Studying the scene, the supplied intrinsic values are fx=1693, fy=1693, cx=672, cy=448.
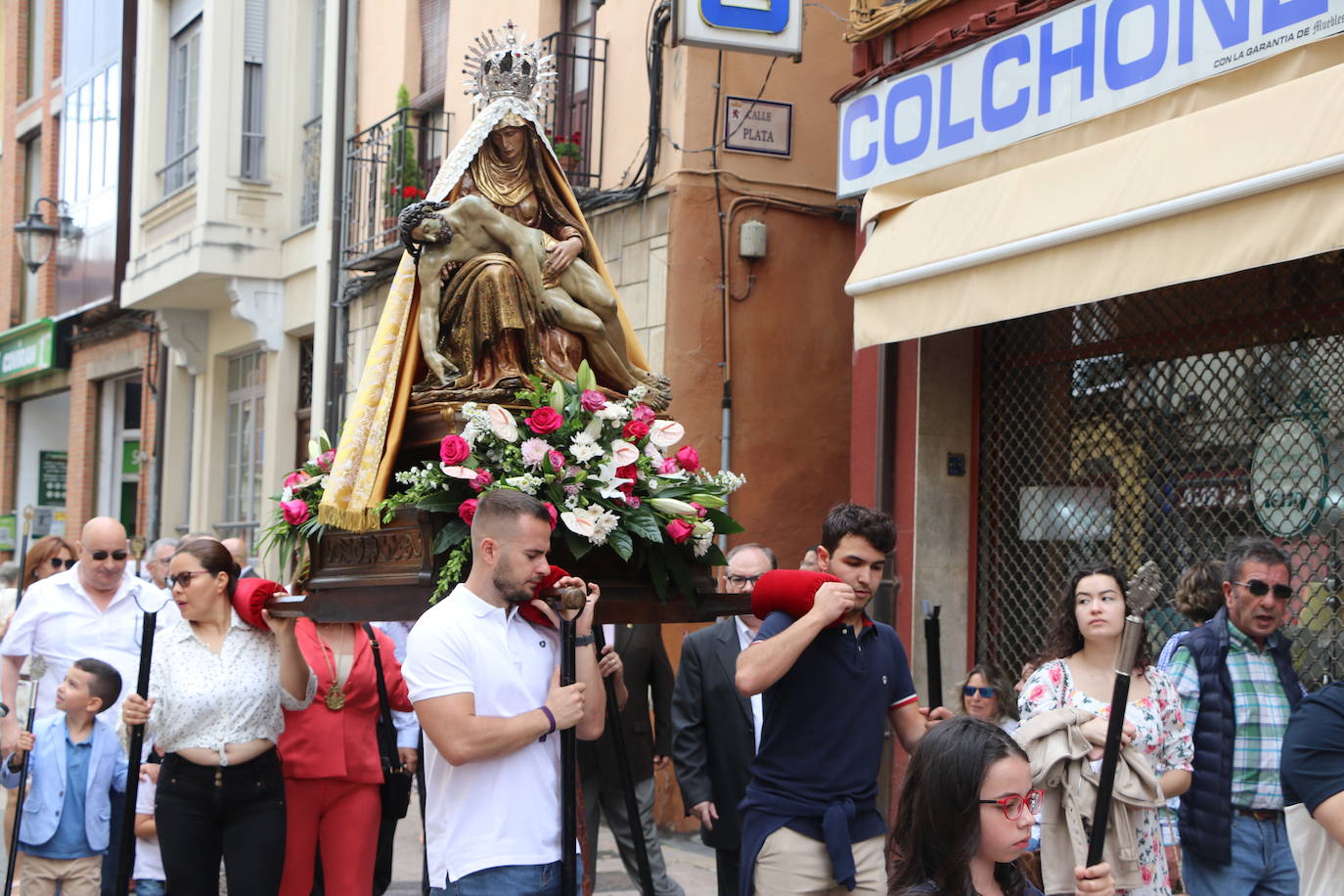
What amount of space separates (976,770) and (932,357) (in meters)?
6.57

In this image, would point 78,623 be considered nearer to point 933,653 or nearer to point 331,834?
point 331,834

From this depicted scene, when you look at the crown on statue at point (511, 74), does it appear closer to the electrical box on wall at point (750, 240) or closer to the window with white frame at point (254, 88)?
the electrical box on wall at point (750, 240)

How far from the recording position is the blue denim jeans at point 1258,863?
5832 millimetres

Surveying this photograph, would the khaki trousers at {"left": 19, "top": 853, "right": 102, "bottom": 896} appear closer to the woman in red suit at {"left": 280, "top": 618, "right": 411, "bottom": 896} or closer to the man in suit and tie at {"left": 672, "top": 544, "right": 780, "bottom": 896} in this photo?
the woman in red suit at {"left": 280, "top": 618, "right": 411, "bottom": 896}

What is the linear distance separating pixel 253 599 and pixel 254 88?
1260 cm

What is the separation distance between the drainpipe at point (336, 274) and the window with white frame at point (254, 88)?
5.78 ft

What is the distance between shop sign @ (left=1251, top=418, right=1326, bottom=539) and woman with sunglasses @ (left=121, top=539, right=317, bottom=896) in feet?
14.6

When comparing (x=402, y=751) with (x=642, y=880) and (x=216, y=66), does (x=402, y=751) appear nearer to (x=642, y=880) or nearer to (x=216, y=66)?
(x=642, y=880)

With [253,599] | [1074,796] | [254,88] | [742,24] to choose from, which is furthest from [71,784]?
[254,88]

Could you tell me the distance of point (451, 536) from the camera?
5289 millimetres

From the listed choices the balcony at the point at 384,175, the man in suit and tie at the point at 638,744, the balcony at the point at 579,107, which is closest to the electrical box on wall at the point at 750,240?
the balcony at the point at 579,107

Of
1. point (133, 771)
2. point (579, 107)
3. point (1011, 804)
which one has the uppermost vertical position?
point (579, 107)

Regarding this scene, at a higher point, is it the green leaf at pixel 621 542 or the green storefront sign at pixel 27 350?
the green storefront sign at pixel 27 350

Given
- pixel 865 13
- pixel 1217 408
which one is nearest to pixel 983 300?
pixel 1217 408
